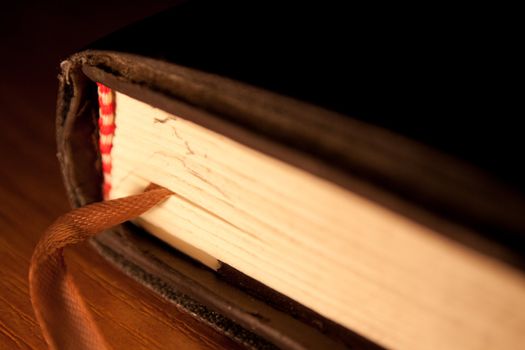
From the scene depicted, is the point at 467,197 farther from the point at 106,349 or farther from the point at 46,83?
the point at 46,83

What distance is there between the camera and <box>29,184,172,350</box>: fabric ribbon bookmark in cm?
32

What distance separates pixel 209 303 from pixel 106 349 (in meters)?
0.07

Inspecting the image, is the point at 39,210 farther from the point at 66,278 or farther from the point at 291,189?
the point at 291,189

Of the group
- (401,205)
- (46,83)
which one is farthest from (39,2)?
(401,205)

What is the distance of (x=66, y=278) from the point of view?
1.08 ft

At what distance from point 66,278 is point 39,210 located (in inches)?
4.7

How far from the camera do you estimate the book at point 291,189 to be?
9.2 inches

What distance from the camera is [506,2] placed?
1.20ft

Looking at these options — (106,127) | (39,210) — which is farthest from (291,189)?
(39,210)

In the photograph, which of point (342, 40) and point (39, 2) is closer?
point (342, 40)

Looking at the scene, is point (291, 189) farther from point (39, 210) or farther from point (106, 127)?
point (39, 210)

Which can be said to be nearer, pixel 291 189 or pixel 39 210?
pixel 291 189

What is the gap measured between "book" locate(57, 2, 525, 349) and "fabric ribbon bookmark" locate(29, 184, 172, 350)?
31 millimetres

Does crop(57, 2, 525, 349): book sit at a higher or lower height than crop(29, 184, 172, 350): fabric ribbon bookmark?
higher
